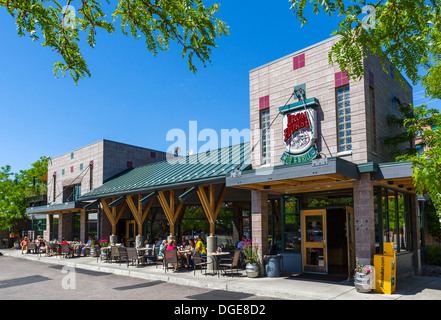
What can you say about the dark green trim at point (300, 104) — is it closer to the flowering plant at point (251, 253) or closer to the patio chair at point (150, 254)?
the flowering plant at point (251, 253)

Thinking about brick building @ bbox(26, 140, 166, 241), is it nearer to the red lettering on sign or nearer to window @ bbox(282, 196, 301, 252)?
window @ bbox(282, 196, 301, 252)

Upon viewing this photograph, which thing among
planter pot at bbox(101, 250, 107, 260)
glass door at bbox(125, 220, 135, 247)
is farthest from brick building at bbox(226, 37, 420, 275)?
glass door at bbox(125, 220, 135, 247)

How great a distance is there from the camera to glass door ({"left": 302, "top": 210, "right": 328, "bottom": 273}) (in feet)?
44.4

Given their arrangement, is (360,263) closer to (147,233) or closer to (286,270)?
(286,270)

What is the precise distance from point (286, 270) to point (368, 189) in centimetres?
481

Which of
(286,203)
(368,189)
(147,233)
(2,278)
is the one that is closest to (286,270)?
(286,203)

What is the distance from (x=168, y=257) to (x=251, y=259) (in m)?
3.39

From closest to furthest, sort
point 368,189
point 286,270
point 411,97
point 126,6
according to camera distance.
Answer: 1. point 126,6
2. point 368,189
3. point 286,270
4. point 411,97

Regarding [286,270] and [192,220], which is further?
[192,220]

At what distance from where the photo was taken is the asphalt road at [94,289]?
10625 millimetres

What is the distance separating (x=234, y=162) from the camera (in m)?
16.8

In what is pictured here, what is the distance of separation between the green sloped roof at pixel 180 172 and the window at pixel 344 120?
4449 mm

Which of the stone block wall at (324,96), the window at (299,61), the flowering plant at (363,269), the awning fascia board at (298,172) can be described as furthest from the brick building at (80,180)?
the flowering plant at (363,269)

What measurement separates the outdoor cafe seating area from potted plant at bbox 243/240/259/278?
368 millimetres
